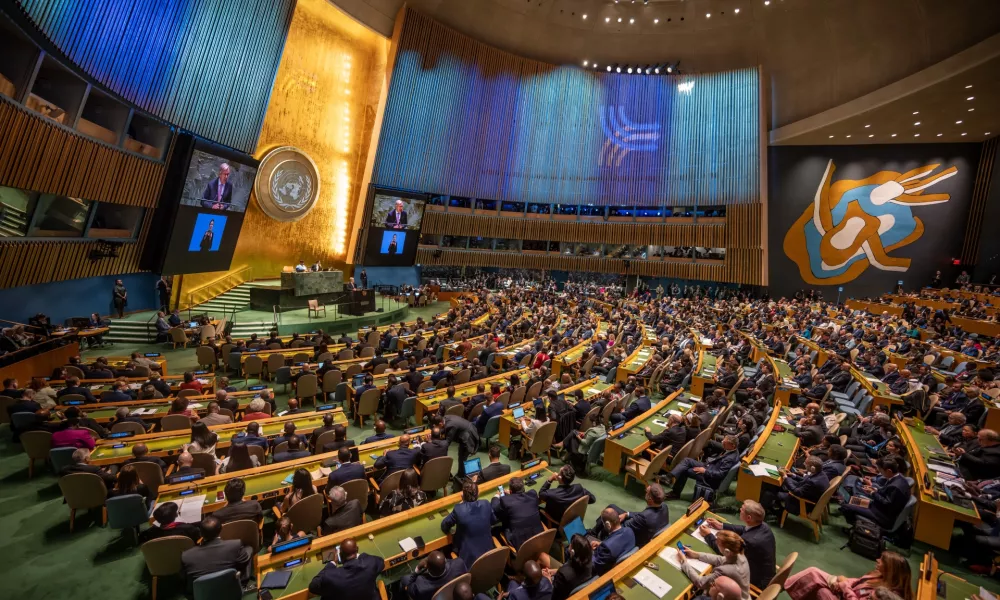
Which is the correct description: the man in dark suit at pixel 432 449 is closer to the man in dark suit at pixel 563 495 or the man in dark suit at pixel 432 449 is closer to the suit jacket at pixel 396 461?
the suit jacket at pixel 396 461

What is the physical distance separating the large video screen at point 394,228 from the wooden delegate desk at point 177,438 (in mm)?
17739

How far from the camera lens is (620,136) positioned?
29.1 meters

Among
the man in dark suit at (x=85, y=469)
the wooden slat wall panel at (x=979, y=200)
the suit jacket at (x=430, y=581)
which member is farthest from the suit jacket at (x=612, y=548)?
the wooden slat wall panel at (x=979, y=200)

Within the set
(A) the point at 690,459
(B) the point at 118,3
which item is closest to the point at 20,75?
(B) the point at 118,3

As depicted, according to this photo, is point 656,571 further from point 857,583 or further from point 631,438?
point 631,438

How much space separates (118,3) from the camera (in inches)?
437

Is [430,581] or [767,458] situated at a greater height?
[767,458]

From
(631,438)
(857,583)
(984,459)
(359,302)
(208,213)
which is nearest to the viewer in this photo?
(857,583)

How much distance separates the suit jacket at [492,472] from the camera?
5.24 metres

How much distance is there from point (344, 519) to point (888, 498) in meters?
5.83

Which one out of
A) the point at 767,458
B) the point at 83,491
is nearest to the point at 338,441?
the point at 83,491

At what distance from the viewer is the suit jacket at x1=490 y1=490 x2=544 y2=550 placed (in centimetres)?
434

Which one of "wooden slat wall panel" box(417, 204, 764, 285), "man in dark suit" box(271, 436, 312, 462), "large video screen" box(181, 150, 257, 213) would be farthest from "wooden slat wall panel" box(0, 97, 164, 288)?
"wooden slat wall panel" box(417, 204, 764, 285)

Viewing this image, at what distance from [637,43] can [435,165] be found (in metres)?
14.2
